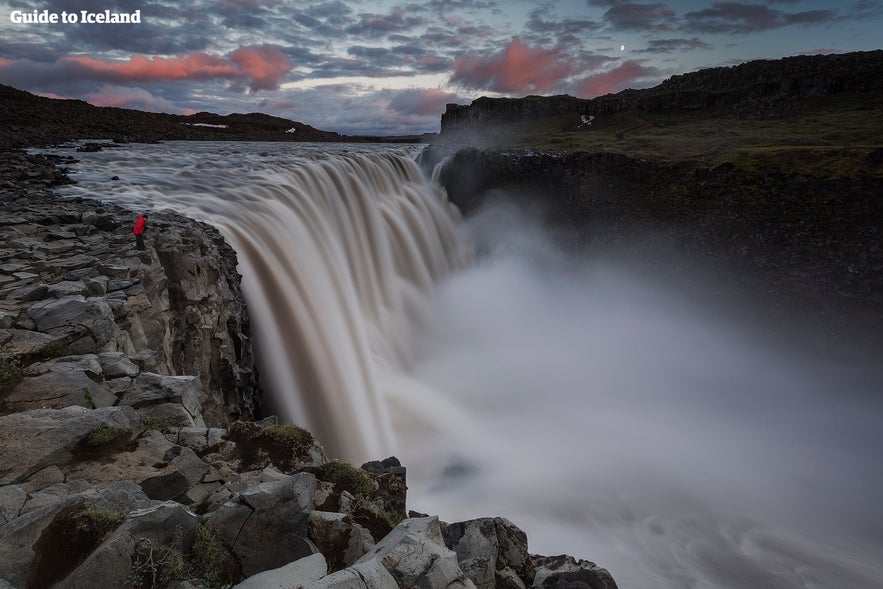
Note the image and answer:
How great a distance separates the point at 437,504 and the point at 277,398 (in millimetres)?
6370

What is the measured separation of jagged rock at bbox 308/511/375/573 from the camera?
557 cm

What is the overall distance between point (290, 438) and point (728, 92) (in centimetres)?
7927

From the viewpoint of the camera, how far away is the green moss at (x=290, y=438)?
7883mm

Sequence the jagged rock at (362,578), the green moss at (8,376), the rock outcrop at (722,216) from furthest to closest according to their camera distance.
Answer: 1. the rock outcrop at (722,216)
2. the green moss at (8,376)
3. the jagged rock at (362,578)

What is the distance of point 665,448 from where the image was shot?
2153 cm

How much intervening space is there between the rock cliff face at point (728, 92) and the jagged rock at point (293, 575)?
7619 cm

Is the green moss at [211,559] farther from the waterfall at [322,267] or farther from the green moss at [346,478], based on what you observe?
the waterfall at [322,267]

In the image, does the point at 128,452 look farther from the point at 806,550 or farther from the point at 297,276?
the point at 806,550

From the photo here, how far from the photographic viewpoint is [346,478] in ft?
24.0

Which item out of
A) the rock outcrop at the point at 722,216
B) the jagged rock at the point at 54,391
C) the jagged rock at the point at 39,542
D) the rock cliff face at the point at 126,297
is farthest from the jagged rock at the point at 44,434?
the rock outcrop at the point at 722,216

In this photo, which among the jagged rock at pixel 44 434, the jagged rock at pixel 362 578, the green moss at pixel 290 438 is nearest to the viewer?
the jagged rock at pixel 362 578

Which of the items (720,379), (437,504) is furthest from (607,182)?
(437,504)

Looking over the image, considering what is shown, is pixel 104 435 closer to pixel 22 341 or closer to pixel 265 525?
pixel 265 525

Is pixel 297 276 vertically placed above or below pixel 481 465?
above
